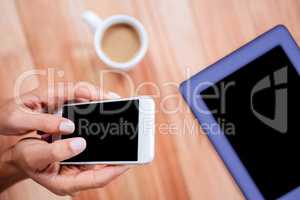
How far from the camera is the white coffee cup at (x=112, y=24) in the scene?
629 mm

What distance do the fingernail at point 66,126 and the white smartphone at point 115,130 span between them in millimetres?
20

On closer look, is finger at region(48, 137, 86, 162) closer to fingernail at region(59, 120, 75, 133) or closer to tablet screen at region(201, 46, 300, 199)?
fingernail at region(59, 120, 75, 133)

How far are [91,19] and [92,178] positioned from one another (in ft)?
0.83

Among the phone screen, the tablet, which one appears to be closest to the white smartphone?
the phone screen

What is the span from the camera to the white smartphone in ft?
1.88

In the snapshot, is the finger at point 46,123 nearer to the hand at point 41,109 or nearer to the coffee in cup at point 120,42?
the hand at point 41,109

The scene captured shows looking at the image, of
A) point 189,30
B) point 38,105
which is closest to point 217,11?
point 189,30

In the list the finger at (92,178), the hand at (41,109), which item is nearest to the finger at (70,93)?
the hand at (41,109)

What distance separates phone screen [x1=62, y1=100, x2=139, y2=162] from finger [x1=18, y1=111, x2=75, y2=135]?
3 centimetres

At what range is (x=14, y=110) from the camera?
609mm

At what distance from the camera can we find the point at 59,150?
56 cm

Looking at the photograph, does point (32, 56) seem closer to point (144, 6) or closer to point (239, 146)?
point (144, 6)

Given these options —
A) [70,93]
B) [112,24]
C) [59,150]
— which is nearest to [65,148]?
[59,150]

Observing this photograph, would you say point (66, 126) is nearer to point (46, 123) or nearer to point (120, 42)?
point (46, 123)
